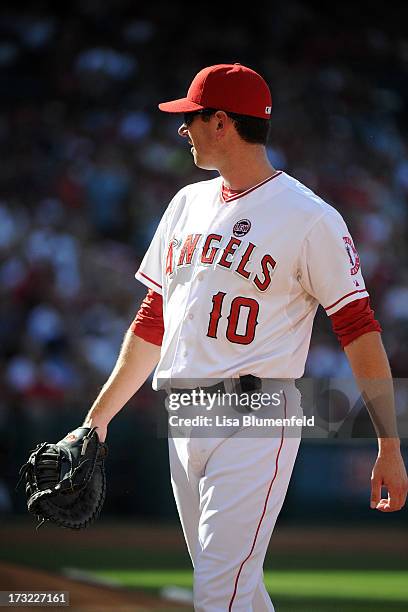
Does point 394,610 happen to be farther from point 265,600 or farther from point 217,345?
point 217,345

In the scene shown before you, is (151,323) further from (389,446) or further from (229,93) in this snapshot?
(389,446)

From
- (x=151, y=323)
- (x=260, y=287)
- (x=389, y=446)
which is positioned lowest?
(x=389, y=446)

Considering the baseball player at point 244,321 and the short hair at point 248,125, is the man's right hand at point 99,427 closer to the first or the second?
the baseball player at point 244,321

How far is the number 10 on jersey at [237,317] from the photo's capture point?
3.12m

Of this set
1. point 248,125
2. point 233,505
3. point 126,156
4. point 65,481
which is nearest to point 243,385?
point 233,505

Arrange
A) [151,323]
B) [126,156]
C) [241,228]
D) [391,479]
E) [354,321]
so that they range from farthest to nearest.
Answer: [126,156], [151,323], [241,228], [354,321], [391,479]

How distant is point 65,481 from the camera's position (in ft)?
10.4

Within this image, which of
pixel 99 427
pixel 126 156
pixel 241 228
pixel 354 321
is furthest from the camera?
pixel 126 156

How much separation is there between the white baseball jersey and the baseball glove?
0.29 metres

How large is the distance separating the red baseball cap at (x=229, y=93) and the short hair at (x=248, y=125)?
16mm

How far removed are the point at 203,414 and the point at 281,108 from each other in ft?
28.2

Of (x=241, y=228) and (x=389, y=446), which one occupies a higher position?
(x=241, y=228)

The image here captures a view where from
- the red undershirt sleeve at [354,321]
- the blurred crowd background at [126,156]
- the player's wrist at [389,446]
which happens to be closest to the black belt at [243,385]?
the red undershirt sleeve at [354,321]

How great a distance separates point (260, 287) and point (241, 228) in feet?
0.63
